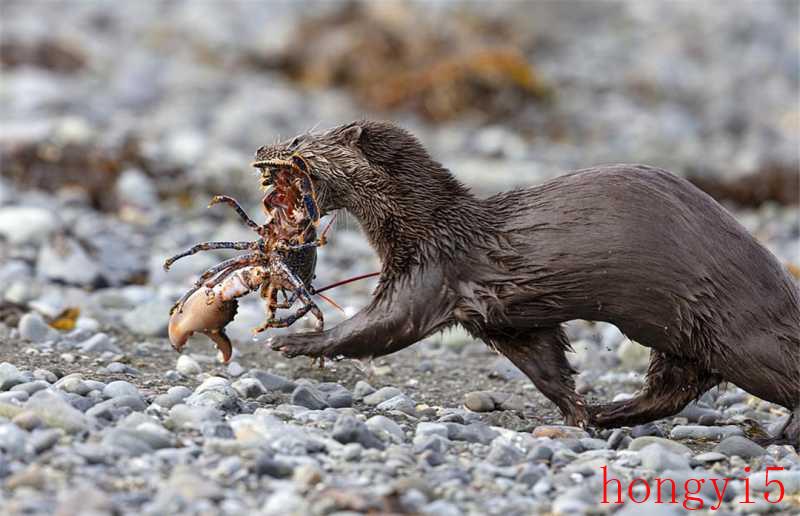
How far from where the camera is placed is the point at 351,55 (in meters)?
18.4

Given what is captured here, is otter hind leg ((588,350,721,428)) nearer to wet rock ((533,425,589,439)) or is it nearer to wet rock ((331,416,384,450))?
wet rock ((533,425,589,439))

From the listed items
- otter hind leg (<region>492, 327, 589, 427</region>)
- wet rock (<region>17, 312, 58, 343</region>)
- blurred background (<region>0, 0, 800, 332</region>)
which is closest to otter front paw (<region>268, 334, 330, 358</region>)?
otter hind leg (<region>492, 327, 589, 427</region>)

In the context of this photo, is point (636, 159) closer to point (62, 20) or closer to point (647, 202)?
point (647, 202)

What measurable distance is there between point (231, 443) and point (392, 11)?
1563cm

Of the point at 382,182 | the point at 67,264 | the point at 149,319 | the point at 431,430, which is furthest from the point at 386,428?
the point at 67,264

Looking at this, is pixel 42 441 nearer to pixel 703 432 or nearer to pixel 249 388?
pixel 249 388

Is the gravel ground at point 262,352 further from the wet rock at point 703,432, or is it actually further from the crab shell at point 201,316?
the crab shell at point 201,316

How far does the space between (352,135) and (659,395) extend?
1872 mm

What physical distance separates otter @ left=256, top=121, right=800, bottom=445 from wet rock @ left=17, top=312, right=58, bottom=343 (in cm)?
192

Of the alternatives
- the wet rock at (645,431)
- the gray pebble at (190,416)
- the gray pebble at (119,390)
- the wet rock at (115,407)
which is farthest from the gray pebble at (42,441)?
the wet rock at (645,431)

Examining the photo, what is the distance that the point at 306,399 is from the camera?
5.61 m

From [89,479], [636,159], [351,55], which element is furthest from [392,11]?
[89,479]

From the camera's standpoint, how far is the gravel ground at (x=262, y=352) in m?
4.27

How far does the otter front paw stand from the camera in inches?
213
